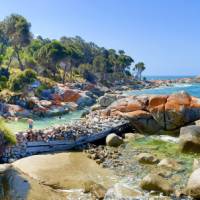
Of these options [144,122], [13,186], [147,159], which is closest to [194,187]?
[147,159]

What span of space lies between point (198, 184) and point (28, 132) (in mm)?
18086

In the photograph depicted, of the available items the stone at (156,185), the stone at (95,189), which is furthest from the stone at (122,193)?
the stone at (156,185)

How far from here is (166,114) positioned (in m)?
46.0

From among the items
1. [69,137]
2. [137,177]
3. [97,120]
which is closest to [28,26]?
[97,120]

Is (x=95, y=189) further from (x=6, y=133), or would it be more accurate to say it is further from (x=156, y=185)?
(x=6, y=133)

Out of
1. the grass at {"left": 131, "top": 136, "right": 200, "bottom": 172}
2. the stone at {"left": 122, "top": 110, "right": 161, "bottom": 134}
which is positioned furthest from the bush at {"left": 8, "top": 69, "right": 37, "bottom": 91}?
the grass at {"left": 131, "top": 136, "right": 200, "bottom": 172}

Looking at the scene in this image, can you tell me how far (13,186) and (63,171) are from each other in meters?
5.79

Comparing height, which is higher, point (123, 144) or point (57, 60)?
point (57, 60)

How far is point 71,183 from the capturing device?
962 inches

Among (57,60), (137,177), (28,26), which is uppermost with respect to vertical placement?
(28,26)

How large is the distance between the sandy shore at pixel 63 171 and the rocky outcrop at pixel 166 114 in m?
16.5

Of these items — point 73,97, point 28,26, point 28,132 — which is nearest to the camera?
point 28,132

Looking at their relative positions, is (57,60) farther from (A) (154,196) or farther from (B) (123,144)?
(A) (154,196)

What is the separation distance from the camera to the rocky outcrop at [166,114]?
4584 cm
